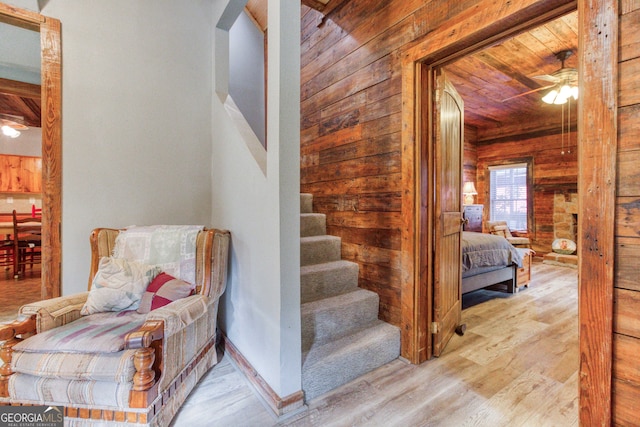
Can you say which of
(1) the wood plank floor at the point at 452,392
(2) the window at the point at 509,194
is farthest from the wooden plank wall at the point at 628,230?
(2) the window at the point at 509,194

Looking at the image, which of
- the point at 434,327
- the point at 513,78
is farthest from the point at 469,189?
the point at 434,327

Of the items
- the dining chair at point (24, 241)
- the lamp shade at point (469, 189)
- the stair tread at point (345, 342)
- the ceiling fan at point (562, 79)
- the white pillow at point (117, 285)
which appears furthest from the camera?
the lamp shade at point (469, 189)

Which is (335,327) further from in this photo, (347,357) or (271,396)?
(271,396)

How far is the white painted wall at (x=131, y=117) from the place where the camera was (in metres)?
2.01

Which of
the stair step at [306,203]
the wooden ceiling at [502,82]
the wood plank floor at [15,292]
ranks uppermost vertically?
the wooden ceiling at [502,82]

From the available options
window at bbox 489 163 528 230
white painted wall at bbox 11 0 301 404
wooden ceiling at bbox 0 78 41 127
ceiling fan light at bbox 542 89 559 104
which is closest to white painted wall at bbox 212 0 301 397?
white painted wall at bbox 11 0 301 404

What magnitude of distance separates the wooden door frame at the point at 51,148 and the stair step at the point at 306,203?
2001 millimetres

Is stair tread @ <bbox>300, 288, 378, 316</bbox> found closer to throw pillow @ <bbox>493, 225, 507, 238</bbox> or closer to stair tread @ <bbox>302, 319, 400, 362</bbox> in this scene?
stair tread @ <bbox>302, 319, 400, 362</bbox>

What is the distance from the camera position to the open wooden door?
6.66ft

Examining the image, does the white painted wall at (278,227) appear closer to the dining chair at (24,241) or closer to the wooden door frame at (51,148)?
the wooden door frame at (51,148)

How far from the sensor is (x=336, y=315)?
1.97m

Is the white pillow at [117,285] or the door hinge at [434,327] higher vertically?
the white pillow at [117,285]

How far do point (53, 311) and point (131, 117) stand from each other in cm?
154

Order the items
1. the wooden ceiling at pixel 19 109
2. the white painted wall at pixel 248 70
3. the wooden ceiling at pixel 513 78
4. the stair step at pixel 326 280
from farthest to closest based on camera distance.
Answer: the wooden ceiling at pixel 19 109 → the white painted wall at pixel 248 70 → the wooden ceiling at pixel 513 78 → the stair step at pixel 326 280
